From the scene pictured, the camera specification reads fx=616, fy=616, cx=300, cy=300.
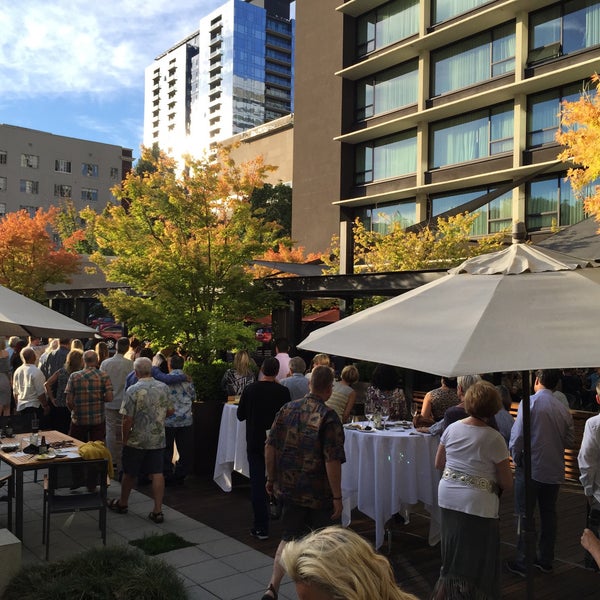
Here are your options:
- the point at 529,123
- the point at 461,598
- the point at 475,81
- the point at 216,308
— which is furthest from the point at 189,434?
the point at 475,81

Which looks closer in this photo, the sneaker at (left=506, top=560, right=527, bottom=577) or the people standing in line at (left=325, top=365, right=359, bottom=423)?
the sneaker at (left=506, top=560, right=527, bottom=577)

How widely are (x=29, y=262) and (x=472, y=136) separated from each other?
21.8m

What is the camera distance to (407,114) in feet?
95.1

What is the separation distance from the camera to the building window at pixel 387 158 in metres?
29.3

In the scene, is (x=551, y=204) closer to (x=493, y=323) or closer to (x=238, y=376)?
(x=238, y=376)

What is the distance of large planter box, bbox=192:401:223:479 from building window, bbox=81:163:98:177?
78.7 m

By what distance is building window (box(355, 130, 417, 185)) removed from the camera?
29.3 m

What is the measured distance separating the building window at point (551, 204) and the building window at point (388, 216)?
5696 millimetres

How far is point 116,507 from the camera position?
7.47 meters

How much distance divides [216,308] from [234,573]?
768 cm

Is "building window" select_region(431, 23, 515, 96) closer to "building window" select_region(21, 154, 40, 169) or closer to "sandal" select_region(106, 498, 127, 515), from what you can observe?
"sandal" select_region(106, 498, 127, 515)

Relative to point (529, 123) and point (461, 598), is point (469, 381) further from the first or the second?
point (529, 123)

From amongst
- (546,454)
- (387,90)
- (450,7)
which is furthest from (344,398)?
(387,90)

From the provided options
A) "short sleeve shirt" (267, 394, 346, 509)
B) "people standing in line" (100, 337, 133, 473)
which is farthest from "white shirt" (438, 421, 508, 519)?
"people standing in line" (100, 337, 133, 473)
